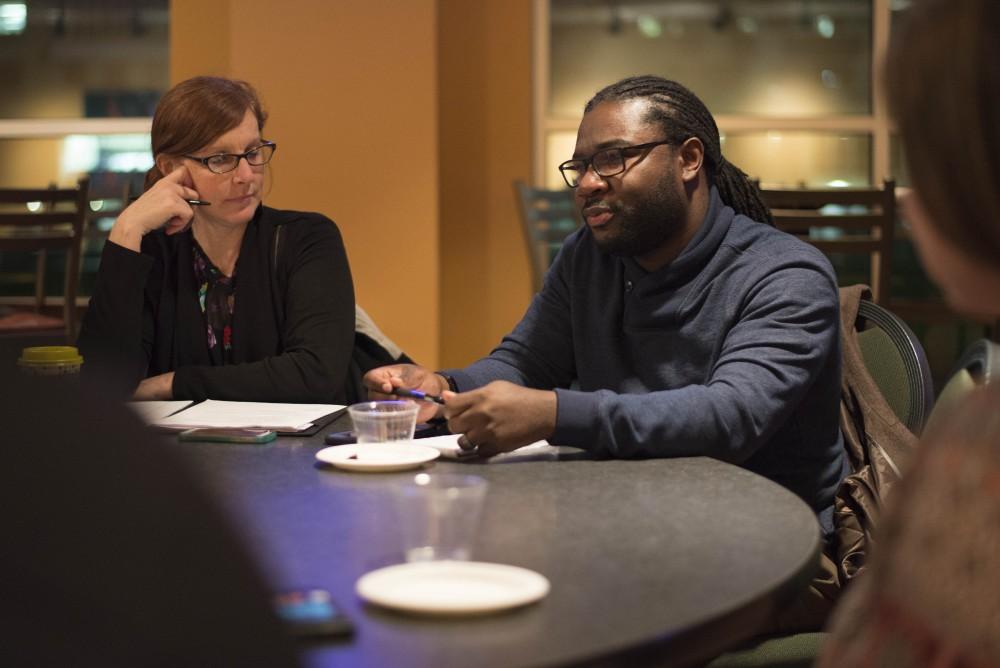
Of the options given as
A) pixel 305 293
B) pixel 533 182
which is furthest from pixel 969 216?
pixel 533 182

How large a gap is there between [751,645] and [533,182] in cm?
407

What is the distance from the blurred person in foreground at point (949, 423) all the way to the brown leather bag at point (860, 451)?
2.50ft

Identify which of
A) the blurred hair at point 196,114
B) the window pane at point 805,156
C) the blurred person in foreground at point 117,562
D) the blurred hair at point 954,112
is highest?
the window pane at point 805,156

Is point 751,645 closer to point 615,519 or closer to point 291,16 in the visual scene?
point 615,519

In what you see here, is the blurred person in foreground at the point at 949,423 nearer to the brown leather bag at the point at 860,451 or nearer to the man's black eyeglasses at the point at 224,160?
the brown leather bag at the point at 860,451

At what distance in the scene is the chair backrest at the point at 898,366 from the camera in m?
1.81

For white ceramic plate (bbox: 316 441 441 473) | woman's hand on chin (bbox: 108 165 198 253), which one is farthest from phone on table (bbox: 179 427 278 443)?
woman's hand on chin (bbox: 108 165 198 253)

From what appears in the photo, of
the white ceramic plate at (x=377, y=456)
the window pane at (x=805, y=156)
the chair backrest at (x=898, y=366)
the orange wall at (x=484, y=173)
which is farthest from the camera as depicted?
the window pane at (x=805, y=156)

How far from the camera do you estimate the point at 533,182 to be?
217 inches

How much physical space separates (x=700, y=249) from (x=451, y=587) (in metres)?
1.12

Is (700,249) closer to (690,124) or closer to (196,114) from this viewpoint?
(690,124)

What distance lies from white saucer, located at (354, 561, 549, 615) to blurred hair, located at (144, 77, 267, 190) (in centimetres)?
170

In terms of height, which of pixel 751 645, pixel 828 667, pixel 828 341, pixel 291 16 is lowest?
pixel 751 645

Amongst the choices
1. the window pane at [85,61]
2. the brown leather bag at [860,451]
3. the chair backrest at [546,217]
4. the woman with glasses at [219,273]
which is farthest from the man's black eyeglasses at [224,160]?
the window pane at [85,61]
